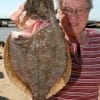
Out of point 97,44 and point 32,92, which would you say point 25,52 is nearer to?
point 32,92

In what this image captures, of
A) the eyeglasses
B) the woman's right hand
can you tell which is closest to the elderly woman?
the eyeglasses

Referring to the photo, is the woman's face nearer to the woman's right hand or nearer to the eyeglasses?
the eyeglasses

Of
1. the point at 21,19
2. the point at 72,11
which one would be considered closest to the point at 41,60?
the point at 21,19

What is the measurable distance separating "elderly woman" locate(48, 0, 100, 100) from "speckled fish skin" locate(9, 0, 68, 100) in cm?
67

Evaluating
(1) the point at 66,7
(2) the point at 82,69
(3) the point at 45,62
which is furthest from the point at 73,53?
(3) the point at 45,62

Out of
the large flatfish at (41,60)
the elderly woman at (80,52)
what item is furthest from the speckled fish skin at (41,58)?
the elderly woman at (80,52)

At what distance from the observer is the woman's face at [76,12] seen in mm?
3895

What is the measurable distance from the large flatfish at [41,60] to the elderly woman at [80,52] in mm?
666

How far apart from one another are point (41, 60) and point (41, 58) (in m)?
0.02

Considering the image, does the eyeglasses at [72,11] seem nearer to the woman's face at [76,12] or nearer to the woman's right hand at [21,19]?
the woman's face at [76,12]

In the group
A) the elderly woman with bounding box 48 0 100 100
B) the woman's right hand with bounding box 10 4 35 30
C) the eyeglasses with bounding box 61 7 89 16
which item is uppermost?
the woman's right hand with bounding box 10 4 35 30

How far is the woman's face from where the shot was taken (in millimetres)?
3895

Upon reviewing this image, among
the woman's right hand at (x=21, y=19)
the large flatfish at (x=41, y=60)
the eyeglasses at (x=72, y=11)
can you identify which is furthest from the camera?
the eyeglasses at (x=72, y=11)

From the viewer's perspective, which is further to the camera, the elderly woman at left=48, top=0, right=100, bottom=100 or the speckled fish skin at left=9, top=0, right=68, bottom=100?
the elderly woman at left=48, top=0, right=100, bottom=100
